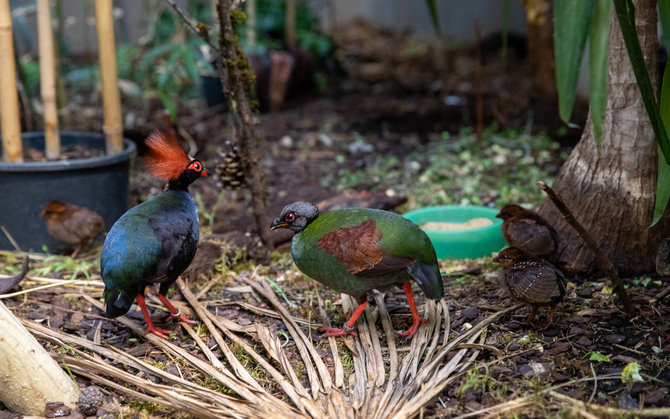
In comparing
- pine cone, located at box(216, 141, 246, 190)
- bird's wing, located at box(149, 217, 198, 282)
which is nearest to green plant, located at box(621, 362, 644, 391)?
bird's wing, located at box(149, 217, 198, 282)

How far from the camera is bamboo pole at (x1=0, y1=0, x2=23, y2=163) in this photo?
12.8ft

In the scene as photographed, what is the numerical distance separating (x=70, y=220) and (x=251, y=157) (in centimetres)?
117

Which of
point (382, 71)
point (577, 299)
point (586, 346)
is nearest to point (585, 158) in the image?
point (577, 299)

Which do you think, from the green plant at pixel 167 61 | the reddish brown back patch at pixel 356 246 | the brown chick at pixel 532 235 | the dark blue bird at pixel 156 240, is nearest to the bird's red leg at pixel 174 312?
the dark blue bird at pixel 156 240

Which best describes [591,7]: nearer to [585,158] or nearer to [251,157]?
[585,158]

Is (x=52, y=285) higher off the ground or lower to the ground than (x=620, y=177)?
lower

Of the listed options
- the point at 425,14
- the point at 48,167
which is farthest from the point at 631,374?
the point at 425,14

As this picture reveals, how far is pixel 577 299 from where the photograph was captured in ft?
10.3

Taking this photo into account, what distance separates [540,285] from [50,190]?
2.94 meters

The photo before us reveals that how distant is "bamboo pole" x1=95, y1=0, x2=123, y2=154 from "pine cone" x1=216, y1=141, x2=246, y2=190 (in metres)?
0.94

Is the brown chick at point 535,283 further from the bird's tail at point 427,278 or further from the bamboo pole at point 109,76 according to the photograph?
the bamboo pole at point 109,76

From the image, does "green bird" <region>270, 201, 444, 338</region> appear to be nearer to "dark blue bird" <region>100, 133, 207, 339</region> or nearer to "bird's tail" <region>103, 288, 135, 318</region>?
"dark blue bird" <region>100, 133, 207, 339</region>

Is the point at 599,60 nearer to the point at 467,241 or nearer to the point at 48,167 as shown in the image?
the point at 467,241

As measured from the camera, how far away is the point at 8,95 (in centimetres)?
400
